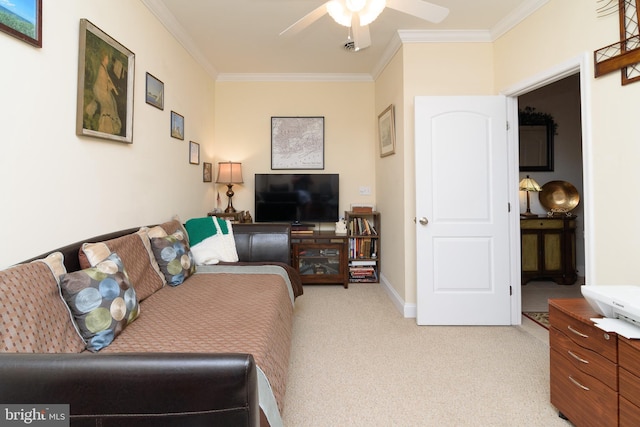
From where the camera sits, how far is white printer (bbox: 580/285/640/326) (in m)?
1.25

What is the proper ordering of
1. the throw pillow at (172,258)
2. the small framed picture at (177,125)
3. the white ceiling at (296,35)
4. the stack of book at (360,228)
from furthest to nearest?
the stack of book at (360,228) < the small framed picture at (177,125) < the white ceiling at (296,35) < the throw pillow at (172,258)

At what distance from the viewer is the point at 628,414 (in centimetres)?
125

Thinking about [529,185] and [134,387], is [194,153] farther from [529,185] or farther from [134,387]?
[529,185]

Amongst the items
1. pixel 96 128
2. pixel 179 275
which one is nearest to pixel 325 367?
pixel 179 275

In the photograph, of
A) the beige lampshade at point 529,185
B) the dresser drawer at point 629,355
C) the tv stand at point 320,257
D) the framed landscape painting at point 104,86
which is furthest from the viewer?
the beige lampshade at point 529,185

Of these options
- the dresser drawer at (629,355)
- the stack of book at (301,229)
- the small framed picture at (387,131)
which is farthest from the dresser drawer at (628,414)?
the stack of book at (301,229)

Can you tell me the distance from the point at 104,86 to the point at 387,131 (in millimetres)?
2619

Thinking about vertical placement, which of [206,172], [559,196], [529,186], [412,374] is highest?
[206,172]

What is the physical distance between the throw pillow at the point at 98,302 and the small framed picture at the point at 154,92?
1500 mm

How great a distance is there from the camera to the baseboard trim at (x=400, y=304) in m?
2.98

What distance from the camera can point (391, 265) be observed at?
11.6ft

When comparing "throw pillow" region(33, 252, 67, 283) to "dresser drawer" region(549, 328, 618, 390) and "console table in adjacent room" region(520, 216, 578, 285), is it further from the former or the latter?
"console table in adjacent room" region(520, 216, 578, 285)

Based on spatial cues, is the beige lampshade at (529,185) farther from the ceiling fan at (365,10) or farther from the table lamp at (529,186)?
the ceiling fan at (365,10)

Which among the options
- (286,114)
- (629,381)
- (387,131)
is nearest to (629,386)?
(629,381)
